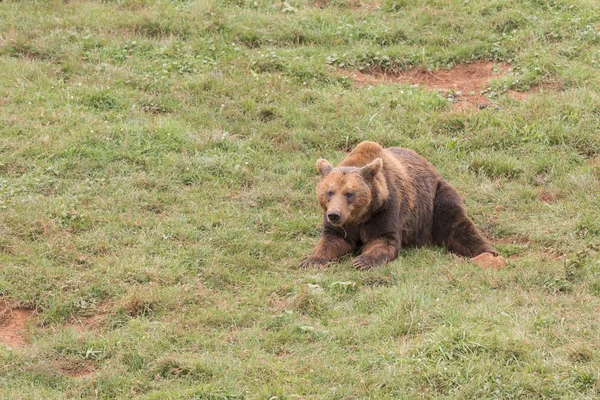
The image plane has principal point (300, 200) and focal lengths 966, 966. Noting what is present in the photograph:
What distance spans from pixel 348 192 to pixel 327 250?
1.72 ft

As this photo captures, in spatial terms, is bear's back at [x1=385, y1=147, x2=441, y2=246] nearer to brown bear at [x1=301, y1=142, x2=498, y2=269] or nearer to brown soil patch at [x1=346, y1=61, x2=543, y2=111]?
brown bear at [x1=301, y1=142, x2=498, y2=269]

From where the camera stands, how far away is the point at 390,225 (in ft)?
26.8

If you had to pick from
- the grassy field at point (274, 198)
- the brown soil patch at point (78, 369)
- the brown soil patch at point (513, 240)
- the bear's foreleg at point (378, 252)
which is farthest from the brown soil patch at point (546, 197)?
the brown soil patch at point (78, 369)

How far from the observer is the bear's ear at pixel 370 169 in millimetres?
8102

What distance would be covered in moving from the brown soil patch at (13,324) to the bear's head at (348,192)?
248 centimetres

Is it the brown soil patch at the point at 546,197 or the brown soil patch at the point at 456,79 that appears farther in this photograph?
the brown soil patch at the point at 456,79

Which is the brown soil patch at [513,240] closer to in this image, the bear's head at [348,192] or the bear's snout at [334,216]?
the bear's head at [348,192]

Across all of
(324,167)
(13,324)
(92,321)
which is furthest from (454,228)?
(13,324)

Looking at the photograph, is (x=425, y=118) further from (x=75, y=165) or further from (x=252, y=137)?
(x=75, y=165)

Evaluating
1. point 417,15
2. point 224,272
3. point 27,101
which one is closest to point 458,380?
point 224,272

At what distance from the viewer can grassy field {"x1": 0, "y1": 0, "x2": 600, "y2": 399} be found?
19.9 feet

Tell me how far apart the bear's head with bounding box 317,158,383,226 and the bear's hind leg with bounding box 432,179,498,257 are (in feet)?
2.95

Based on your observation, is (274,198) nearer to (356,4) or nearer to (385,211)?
(385,211)

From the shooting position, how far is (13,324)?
277 inches
